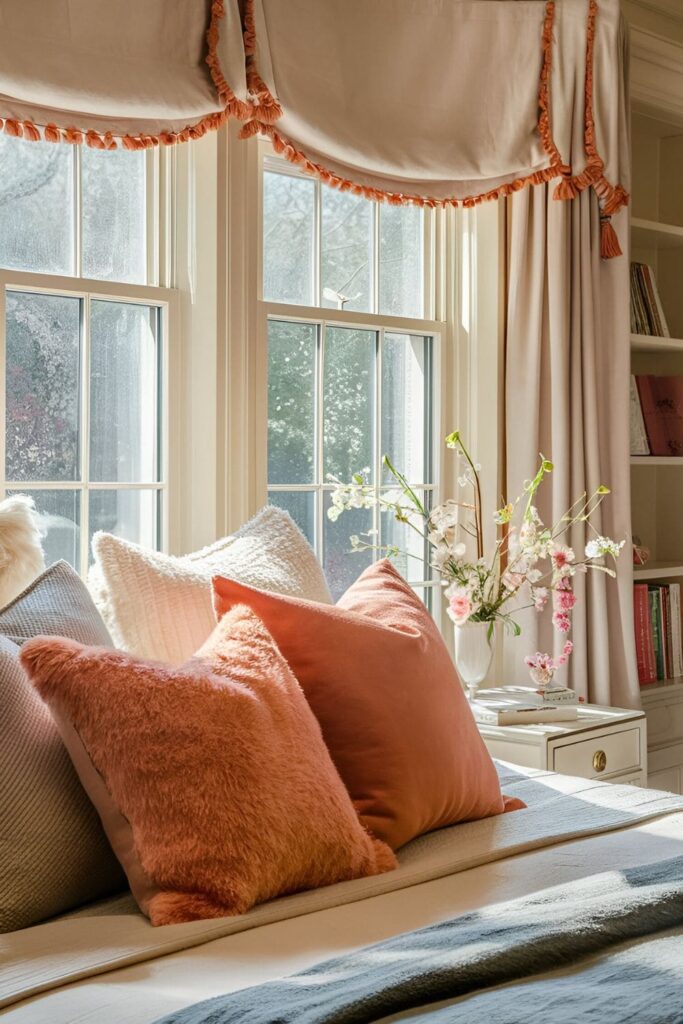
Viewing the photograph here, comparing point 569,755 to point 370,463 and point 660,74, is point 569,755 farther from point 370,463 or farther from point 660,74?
point 660,74

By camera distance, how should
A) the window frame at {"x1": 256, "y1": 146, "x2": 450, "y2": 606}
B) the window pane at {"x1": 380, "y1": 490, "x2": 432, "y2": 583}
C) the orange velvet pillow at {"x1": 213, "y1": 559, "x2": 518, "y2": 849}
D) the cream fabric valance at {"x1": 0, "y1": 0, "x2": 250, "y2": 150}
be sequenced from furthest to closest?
1. the window pane at {"x1": 380, "y1": 490, "x2": 432, "y2": 583}
2. the window frame at {"x1": 256, "y1": 146, "x2": 450, "y2": 606}
3. the cream fabric valance at {"x1": 0, "y1": 0, "x2": 250, "y2": 150}
4. the orange velvet pillow at {"x1": 213, "y1": 559, "x2": 518, "y2": 849}

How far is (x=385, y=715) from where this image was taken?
1882 millimetres

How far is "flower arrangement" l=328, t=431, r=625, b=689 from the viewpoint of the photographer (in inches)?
115

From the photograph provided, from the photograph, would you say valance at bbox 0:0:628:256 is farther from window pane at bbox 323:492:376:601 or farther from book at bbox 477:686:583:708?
book at bbox 477:686:583:708

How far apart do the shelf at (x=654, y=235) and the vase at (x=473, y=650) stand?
4.82 feet

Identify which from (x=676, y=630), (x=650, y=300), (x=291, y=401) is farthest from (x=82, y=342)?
(x=676, y=630)

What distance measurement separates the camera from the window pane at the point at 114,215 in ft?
8.57

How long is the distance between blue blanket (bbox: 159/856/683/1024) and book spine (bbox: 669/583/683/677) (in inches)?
97.6

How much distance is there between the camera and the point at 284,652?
6.21 feet

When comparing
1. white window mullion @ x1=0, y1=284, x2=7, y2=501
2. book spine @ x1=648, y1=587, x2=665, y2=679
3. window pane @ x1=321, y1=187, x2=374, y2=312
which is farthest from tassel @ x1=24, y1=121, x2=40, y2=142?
book spine @ x1=648, y1=587, x2=665, y2=679

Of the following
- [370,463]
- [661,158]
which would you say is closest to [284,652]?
[370,463]

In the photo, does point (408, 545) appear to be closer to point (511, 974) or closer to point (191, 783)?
point (191, 783)

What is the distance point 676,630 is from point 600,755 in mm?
1146

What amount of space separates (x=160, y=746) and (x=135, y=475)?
4.08ft
